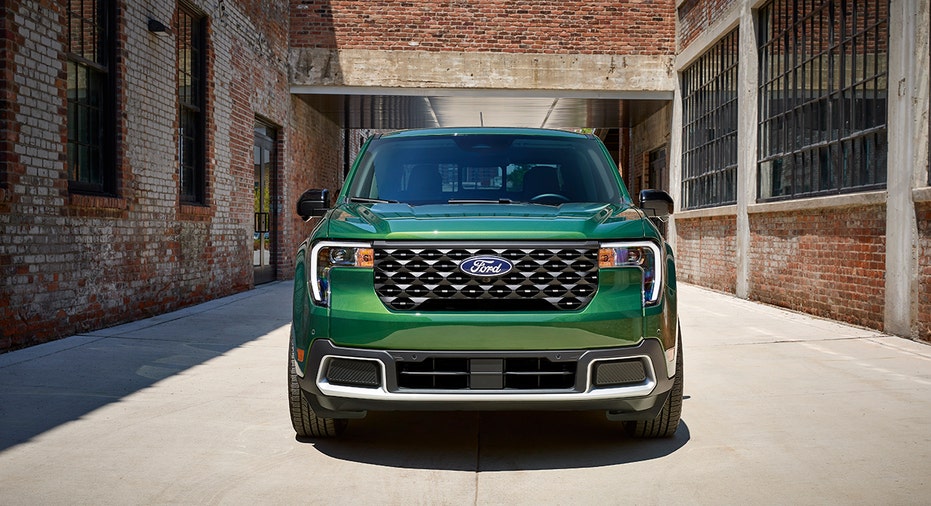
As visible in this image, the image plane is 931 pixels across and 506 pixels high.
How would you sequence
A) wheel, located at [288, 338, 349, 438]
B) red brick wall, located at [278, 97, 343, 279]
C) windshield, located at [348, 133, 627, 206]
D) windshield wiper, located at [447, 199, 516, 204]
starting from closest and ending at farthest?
wheel, located at [288, 338, 349, 438] < windshield wiper, located at [447, 199, 516, 204] < windshield, located at [348, 133, 627, 206] < red brick wall, located at [278, 97, 343, 279]

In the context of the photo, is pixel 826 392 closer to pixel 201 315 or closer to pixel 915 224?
pixel 915 224

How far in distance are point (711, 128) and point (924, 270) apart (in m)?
8.28

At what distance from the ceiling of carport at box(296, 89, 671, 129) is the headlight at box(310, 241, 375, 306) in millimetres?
14299

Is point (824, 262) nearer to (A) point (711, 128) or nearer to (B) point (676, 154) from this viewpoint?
(A) point (711, 128)

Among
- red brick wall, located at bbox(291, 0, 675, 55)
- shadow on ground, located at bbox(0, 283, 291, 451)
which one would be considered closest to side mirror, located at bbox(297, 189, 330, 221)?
shadow on ground, located at bbox(0, 283, 291, 451)

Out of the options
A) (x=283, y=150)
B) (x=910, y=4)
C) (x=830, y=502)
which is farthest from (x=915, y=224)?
(x=283, y=150)

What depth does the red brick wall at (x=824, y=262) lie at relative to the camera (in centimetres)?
934

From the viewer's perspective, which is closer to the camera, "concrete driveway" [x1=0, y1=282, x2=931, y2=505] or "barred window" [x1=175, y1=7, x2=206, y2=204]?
"concrete driveway" [x1=0, y1=282, x2=931, y2=505]

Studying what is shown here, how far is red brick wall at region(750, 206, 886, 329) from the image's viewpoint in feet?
30.7

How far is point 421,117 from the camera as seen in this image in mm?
23266

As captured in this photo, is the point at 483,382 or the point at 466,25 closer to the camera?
the point at 483,382

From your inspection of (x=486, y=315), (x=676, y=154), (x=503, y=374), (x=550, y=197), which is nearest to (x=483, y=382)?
(x=503, y=374)

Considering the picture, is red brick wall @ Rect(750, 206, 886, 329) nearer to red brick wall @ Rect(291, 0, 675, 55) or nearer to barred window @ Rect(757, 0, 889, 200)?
barred window @ Rect(757, 0, 889, 200)

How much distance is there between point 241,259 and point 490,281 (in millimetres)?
10781
